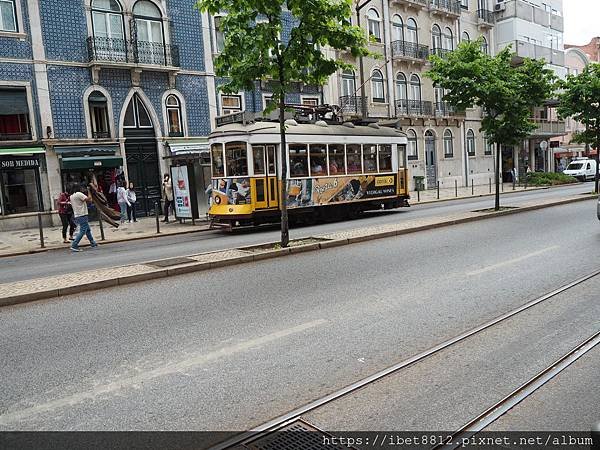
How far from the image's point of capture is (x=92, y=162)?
22.0m

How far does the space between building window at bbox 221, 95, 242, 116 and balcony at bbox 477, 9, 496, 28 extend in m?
25.8

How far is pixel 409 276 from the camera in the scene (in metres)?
8.45

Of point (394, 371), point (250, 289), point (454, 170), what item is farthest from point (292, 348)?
point (454, 170)

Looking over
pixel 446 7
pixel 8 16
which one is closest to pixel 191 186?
pixel 8 16

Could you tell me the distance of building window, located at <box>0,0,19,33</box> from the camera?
20.5 meters

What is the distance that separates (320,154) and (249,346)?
540 inches

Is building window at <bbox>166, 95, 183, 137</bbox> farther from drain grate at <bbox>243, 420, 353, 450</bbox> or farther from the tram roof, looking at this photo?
drain grate at <bbox>243, 420, 353, 450</bbox>

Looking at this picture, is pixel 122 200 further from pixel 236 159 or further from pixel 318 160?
pixel 318 160

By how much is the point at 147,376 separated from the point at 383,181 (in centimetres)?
1730

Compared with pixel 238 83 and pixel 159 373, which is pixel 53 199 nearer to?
pixel 238 83

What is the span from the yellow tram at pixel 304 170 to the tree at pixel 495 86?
3.48 m

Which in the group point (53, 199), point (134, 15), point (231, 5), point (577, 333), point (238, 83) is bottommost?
point (577, 333)

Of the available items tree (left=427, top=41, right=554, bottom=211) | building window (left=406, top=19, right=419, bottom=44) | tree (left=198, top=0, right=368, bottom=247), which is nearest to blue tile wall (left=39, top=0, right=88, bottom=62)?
tree (left=198, top=0, right=368, bottom=247)

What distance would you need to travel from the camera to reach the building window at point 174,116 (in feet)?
82.0
